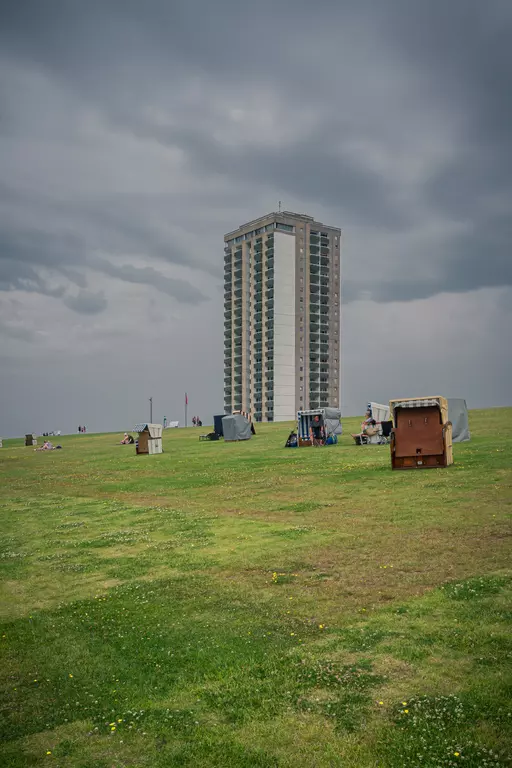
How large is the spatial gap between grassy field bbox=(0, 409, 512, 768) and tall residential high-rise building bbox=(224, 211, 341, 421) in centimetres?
14513

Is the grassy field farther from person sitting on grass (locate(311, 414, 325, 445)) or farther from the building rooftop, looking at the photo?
the building rooftop

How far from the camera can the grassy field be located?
20.7 ft

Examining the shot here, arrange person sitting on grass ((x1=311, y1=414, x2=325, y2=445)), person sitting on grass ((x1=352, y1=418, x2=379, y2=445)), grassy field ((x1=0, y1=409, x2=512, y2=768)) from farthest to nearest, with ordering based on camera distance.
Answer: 1. person sitting on grass ((x1=311, y1=414, x2=325, y2=445))
2. person sitting on grass ((x1=352, y1=418, x2=379, y2=445))
3. grassy field ((x1=0, y1=409, x2=512, y2=768))

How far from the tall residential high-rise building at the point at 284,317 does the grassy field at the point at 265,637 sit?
145 meters

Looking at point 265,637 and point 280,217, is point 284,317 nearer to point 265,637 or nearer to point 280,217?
point 280,217

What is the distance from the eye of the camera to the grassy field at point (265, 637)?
6297 mm

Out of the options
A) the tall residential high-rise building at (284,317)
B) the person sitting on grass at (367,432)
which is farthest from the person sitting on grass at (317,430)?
the tall residential high-rise building at (284,317)

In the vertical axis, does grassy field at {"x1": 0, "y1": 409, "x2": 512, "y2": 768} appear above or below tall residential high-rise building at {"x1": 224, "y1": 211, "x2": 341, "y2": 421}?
below

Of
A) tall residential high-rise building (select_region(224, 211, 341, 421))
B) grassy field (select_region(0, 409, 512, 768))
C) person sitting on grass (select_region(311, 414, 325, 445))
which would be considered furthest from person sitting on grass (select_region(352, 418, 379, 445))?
tall residential high-rise building (select_region(224, 211, 341, 421))

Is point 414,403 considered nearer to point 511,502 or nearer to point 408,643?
point 511,502

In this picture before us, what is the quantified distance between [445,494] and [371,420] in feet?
90.9

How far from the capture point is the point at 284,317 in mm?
167375

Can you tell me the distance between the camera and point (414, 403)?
28.8m

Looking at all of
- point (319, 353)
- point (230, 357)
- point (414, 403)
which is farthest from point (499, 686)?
point (230, 357)
